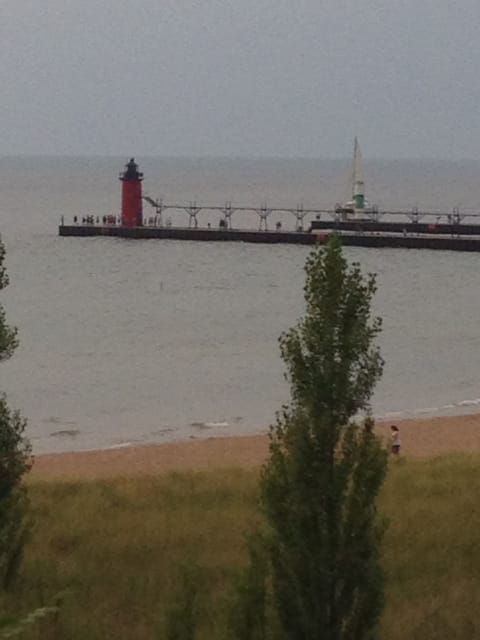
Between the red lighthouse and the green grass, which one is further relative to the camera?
the red lighthouse

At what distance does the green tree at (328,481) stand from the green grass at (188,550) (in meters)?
1.06

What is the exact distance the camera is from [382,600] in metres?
8.94

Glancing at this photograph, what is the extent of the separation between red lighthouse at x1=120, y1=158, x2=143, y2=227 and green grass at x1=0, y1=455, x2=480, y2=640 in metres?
54.9

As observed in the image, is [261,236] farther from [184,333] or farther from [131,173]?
[184,333]

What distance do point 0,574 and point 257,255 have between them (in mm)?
59476

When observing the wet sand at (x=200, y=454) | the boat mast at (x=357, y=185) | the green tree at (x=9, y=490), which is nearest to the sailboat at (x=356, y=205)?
the boat mast at (x=357, y=185)

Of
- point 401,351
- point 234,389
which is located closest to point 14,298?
point 401,351

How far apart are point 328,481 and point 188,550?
4413 millimetres

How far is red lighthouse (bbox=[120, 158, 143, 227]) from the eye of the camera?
235 ft

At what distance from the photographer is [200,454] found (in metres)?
22.7

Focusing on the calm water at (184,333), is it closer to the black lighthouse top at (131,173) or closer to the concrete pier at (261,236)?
A: the concrete pier at (261,236)

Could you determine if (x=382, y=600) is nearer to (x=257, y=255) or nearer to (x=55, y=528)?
(x=55, y=528)

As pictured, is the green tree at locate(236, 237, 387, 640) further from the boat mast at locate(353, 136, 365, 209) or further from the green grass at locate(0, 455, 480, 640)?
the boat mast at locate(353, 136, 365, 209)

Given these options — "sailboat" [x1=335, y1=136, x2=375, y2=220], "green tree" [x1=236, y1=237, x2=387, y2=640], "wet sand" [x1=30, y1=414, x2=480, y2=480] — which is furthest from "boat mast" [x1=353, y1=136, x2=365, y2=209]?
"green tree" [x1=236, y1=237, x2=387, y2=640]
